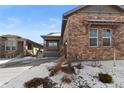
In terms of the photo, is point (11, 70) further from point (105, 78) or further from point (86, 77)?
point (105, 78)

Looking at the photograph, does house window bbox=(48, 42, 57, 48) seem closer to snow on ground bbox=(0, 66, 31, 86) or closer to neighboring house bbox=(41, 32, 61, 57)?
neighboring house bbox=(41, 32, 61, 57)

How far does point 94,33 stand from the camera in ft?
57.0

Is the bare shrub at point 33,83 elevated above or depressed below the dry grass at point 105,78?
below

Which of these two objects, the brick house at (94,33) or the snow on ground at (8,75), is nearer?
the snow on ground at (8,75)

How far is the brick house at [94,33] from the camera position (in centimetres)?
1708

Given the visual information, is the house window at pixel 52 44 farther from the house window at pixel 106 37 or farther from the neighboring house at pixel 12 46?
the house window at pixel 106 37

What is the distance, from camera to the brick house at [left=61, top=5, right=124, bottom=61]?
17.1m

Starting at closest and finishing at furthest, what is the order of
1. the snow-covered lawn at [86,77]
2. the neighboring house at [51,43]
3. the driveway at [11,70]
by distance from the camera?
the snow-covered lawn at [86,77] < the driveway at [11,70] < the neighboring house at [51,43]

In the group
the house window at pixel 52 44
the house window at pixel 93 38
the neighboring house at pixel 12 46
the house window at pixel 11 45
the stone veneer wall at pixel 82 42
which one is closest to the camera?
the stone veneer wall at pixel 82 42

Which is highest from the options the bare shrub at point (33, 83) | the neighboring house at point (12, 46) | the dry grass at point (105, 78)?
the neighboring house at point (12, 46)

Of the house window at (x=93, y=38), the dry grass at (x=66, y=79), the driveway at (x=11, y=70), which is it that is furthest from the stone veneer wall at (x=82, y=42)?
the dry grass at (x=66, y=79)

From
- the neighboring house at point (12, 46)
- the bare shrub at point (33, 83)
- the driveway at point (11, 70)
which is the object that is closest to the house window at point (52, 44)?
the neighboring house at point (12, 46)

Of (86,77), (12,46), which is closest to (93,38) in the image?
(86,77)
